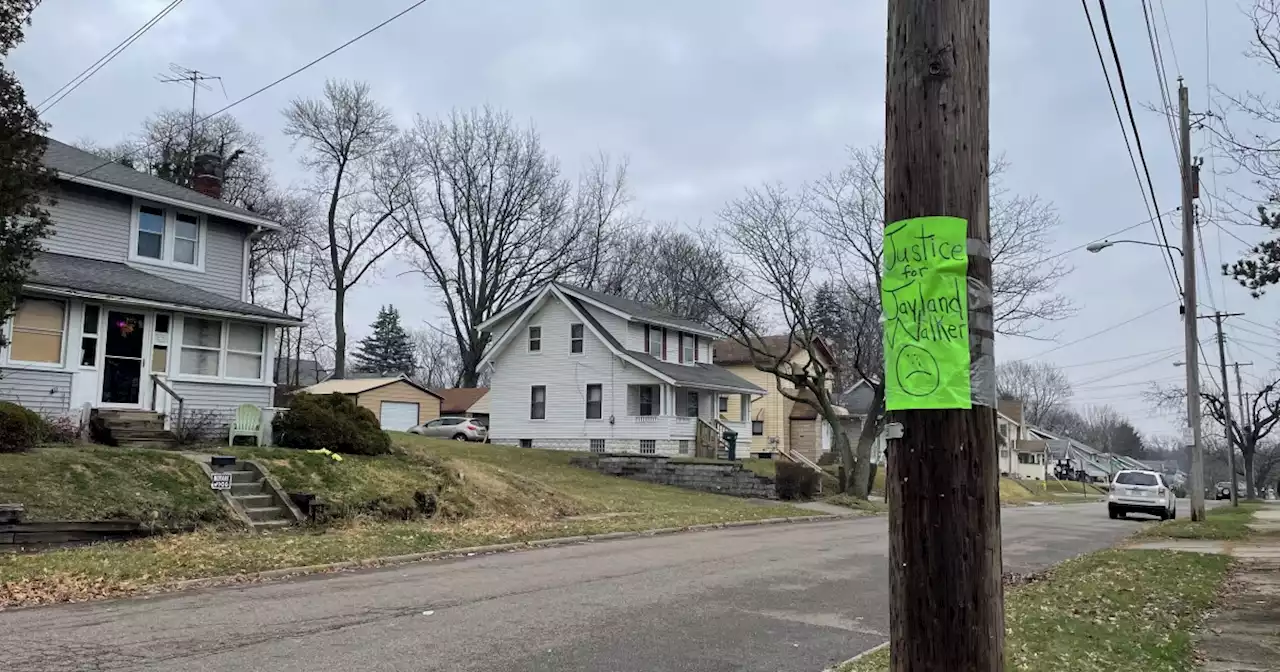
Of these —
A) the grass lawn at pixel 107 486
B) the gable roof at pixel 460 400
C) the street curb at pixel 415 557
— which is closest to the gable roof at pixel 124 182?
the grass lawn at pixel 107 486

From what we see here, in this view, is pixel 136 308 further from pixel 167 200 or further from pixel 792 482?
pixel 792 482

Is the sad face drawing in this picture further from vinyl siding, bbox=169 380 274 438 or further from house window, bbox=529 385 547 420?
house window, bbox=529 385 547 420

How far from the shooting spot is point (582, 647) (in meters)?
7.53

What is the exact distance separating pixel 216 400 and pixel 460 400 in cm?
3614

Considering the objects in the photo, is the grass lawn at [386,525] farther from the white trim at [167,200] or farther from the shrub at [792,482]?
the white trim at [167,200]

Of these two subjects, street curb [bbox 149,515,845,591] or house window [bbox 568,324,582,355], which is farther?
house window [bbox 568,324,582,355]

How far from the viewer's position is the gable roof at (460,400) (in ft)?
187

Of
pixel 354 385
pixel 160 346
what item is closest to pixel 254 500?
pixel 160 346

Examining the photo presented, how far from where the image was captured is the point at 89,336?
1966 centimetres

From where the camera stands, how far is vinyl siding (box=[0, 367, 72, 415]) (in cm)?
1848

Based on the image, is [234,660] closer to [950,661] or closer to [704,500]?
[950,661]

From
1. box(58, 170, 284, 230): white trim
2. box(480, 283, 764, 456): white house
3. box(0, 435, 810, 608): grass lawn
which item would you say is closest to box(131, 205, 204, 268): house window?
box(58, 170, 284, 230): white trim

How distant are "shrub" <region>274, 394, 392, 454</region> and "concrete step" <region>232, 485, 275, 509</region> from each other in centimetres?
354

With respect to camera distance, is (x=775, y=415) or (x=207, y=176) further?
(x=775, y=415)
